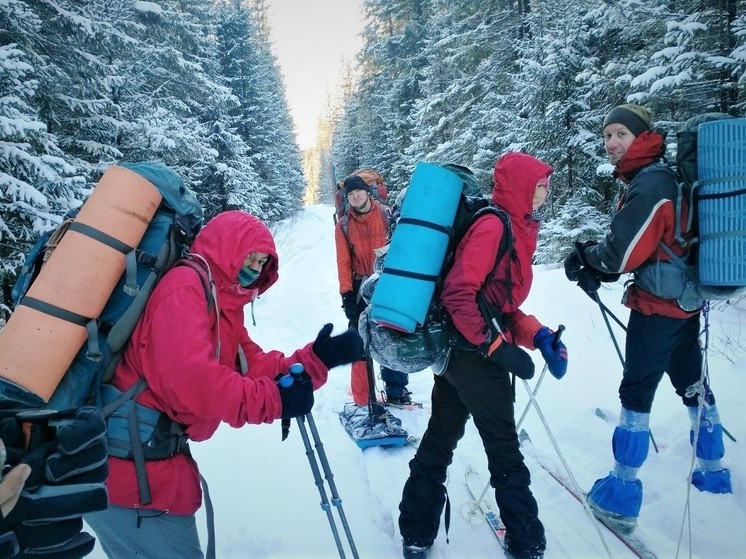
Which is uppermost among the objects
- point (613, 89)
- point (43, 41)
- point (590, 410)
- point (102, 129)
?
point (613, 89)

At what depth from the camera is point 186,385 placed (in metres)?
1.83

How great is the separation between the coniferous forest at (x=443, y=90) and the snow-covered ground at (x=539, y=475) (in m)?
2.98

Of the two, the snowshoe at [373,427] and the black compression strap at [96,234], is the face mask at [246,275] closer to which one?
the black compression strap at [96,234]

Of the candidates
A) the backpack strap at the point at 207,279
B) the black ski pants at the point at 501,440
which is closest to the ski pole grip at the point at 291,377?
the backpack strap at the point at 207,279

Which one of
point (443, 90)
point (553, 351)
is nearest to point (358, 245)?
point (553, 351)

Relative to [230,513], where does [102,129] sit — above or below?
above

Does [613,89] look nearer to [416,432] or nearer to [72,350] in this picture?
[416,432]

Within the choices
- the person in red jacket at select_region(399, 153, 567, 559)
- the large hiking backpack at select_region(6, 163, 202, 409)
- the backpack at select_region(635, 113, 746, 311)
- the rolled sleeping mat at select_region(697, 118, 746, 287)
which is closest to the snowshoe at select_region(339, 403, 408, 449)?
the person in red jacket at select_region(399, 153, 567, 559)

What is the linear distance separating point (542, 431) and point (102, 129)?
10656 millimetres

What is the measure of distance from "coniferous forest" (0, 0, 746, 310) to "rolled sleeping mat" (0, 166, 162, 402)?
4.92m

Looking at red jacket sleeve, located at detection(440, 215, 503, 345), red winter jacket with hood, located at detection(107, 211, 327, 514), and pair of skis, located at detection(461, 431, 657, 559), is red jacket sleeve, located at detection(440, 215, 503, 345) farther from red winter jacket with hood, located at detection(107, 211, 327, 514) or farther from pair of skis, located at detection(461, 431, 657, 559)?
pair of skis, located at detection(461, 431, 657, 559)

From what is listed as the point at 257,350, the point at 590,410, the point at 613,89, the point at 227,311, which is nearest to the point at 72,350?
the point at 227,311

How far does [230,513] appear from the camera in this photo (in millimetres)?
3326

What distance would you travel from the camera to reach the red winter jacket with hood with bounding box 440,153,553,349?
2420mm
